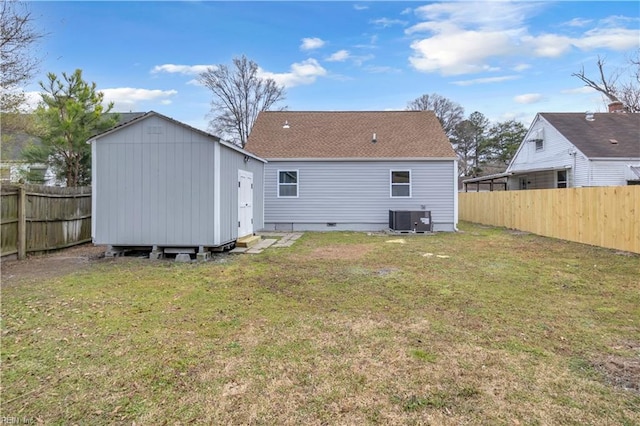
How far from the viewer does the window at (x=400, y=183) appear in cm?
1373

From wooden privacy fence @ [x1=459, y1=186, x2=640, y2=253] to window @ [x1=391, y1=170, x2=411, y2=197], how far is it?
441cm

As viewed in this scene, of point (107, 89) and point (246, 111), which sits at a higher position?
point (246, 111)

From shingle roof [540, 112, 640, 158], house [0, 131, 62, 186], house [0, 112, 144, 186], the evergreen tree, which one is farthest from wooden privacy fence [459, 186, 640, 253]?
house [0, 131, 62, 186]

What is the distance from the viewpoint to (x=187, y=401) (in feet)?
7.84

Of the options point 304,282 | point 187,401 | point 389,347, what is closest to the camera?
point 187,401

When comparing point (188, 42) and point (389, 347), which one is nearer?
point (389, 347)

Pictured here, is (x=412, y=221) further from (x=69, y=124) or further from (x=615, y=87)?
(x=615, y=87)

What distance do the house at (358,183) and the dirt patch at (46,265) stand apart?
6781 mm

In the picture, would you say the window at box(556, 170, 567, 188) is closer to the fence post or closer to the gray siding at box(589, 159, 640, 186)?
the gray siding at box(589, 159, 640, 186)

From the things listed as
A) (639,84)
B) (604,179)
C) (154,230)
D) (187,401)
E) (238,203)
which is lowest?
(187,401)

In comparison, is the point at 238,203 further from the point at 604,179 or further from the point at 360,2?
the point at 604,179

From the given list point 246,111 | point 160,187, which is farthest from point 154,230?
point 246,111

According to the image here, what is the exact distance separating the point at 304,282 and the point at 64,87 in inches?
529

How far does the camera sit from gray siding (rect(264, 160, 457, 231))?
44.5 feet
